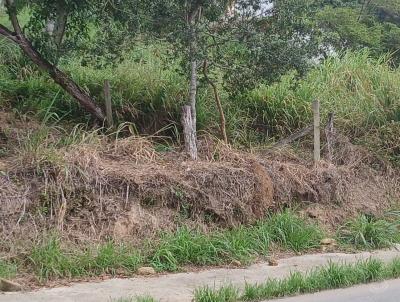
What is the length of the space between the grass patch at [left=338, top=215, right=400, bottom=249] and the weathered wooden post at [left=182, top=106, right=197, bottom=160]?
2.48 meters

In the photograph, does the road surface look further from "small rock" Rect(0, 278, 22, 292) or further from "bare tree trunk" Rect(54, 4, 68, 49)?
"bare tree trunk" Rect(54, 4, 68, 49)

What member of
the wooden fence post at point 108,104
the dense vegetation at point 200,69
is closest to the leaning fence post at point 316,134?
the dense vegetation at point 200,69

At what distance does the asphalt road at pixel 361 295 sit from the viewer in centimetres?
618

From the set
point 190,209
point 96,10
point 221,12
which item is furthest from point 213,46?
point 190,209

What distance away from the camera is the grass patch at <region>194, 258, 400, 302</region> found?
5848mm

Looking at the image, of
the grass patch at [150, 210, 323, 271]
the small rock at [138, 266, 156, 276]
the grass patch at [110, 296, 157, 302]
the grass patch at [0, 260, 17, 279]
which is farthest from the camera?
the grass patch at [150, 210, 323, 271]

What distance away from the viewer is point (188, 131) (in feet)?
30.4

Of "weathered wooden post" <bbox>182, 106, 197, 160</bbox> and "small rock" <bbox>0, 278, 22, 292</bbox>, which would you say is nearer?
"small rock" <bbox>0, 278, 22, 292</bbox>

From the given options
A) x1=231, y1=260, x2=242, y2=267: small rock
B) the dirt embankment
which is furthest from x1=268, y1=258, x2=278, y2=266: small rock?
the dirt embankment

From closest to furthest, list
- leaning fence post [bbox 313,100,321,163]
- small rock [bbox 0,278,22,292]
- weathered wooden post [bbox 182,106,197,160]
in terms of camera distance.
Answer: small rock [bbox 0,278,22,292] → weathered wooden post [bbox 182,106,197,160] → leaning fence post [bbox 313,100,321,163]

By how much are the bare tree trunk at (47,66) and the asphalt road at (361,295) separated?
4.60 meters

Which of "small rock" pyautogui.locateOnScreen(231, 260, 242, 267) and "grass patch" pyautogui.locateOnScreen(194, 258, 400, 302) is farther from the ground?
"small rock" pyautogui.locateOnScreen(231, 260, 242, 267)

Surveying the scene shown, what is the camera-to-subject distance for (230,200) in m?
8.45

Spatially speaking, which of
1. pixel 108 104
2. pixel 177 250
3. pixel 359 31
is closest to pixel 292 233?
pixel 177 250
